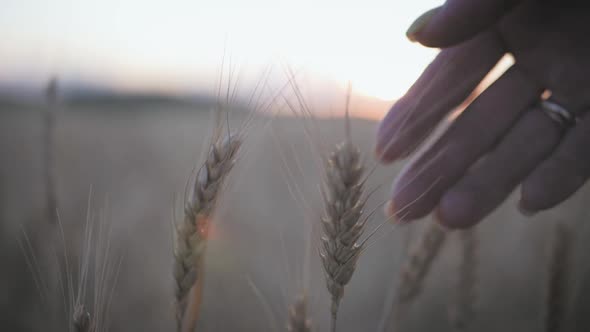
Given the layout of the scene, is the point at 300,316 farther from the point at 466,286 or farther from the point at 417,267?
the point at 466,286

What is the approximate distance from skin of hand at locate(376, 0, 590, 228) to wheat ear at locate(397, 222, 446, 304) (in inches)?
7.1

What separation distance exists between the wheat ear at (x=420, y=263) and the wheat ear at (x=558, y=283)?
574 millimetres

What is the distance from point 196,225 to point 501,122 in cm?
157

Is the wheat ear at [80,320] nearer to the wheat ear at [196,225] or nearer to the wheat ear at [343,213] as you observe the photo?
the wheat ear at [196,225]

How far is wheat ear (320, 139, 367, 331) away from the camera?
988 millimetres

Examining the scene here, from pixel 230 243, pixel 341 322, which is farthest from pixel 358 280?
pixel 230 243

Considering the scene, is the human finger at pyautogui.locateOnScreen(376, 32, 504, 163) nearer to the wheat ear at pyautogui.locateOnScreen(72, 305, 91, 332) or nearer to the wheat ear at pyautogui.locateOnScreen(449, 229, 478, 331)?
the wheat ear at pyautogui.locateOnScreen(449, 229, 478, 331)

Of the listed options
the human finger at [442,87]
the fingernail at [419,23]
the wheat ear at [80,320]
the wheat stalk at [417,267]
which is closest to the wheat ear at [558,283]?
the wheat stalk at [417,267]

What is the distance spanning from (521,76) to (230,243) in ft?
8.93

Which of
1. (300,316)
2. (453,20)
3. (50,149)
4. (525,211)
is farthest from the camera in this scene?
(50,149)

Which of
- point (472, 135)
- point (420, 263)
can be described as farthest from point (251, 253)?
point (472, 135)

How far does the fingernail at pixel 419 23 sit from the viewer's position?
148cm

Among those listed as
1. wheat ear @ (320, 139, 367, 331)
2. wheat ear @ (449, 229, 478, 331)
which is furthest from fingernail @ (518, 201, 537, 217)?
wheat ear @ (320, 139, 367, 331)

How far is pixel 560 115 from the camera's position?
181 centimetres
